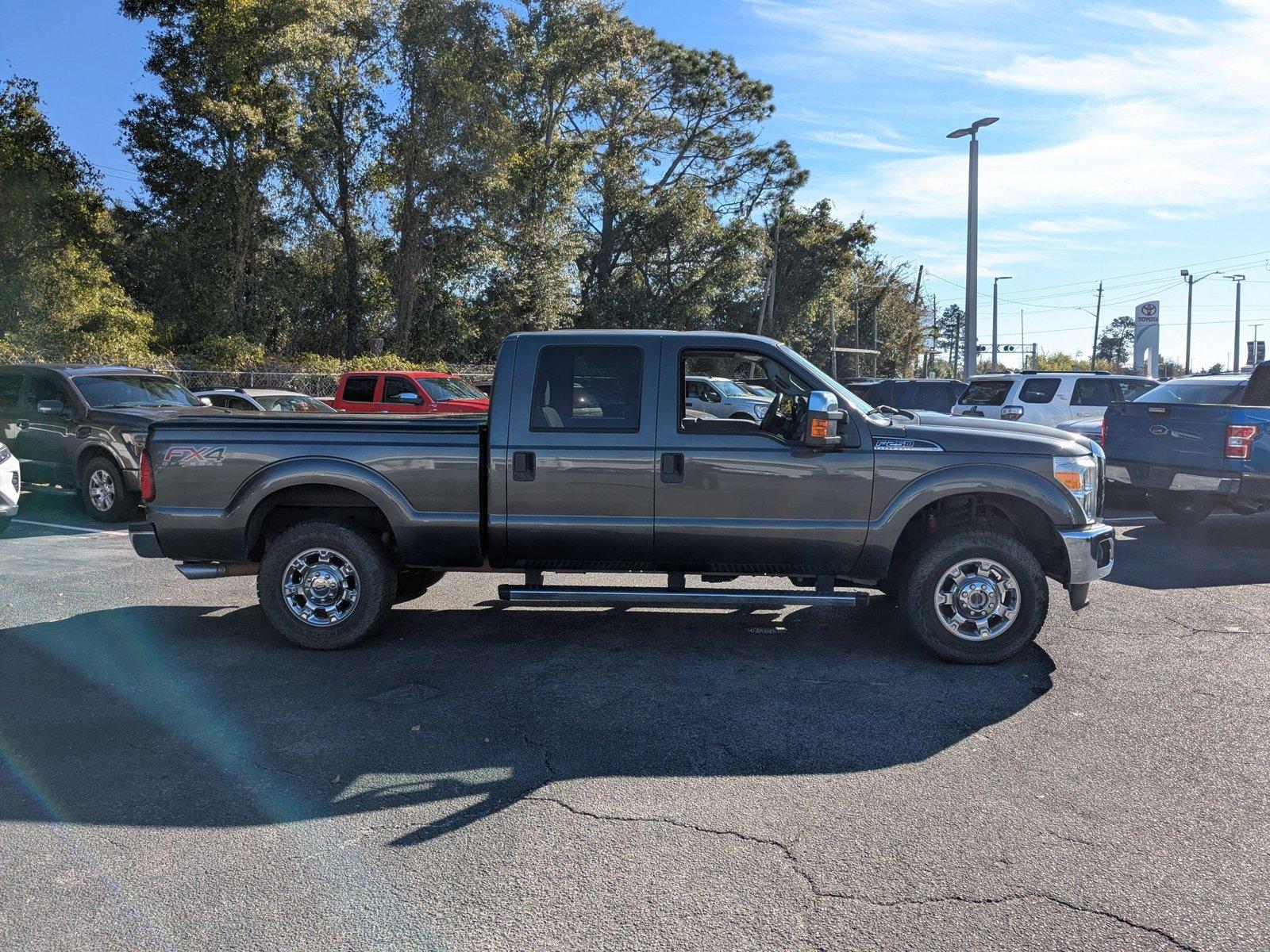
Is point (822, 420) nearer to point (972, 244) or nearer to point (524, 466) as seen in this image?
point (524, 466)

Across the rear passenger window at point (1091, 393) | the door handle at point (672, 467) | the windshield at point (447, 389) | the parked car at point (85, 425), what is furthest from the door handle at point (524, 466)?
the rear passenger window at point (1091, 393)

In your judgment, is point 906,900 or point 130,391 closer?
point 906,900

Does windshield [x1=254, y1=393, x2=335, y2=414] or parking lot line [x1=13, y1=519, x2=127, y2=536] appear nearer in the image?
parking lot line [x1=13, y1=519, x2=127, y2=536]

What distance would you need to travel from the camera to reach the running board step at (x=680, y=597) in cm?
577

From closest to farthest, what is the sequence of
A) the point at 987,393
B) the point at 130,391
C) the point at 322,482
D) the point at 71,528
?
the point at 322,482 → the point at 71,528 → the point at 130,391 → the point at 987,393

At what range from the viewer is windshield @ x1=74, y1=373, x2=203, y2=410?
11.5 meters

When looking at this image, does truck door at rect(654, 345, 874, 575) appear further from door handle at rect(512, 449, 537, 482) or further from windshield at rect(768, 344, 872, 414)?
door handle at rect(512, 449, 537, 482)

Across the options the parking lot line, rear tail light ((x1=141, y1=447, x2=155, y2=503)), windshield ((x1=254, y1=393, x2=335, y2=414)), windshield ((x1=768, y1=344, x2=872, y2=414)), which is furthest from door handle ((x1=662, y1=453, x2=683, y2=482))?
windshield ((x1=254, y1=393, x2=335, y2=414))

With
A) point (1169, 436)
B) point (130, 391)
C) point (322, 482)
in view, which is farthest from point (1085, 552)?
point (130, 391)

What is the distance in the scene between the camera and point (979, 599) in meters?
5.73

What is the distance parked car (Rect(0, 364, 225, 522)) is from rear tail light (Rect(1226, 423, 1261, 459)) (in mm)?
10956

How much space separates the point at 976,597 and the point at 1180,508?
6.57m

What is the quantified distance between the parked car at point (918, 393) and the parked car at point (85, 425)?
1409cm

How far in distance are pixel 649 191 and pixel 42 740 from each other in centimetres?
4362
